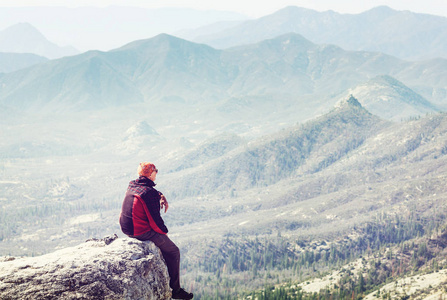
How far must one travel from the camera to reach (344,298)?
106 m

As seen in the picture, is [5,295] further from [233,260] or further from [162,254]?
[233,260]

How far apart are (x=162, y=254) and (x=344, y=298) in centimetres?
9290

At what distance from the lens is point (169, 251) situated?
22922mm

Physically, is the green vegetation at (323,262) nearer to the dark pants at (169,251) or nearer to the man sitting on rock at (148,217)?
the dark pants at (169,251)

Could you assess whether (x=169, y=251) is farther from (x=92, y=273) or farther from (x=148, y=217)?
(x=92, y=273)

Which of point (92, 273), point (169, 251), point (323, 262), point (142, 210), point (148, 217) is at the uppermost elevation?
point (142, 210)

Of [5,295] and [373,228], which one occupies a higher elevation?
[5,295]

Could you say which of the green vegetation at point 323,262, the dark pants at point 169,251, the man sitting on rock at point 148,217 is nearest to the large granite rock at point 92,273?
the dark pants at point 169,251

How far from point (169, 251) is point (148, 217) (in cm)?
216

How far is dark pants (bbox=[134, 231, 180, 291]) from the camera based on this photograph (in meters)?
22.6

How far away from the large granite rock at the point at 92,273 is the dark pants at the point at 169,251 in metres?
0.28

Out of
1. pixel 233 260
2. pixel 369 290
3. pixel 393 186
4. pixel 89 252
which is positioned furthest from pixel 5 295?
pixel 393 186

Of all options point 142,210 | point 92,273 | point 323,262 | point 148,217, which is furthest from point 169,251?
point 323,262

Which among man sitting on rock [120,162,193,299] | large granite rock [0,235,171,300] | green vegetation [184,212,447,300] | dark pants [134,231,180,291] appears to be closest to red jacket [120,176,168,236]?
man sitting on rock [120,162,193,299]
